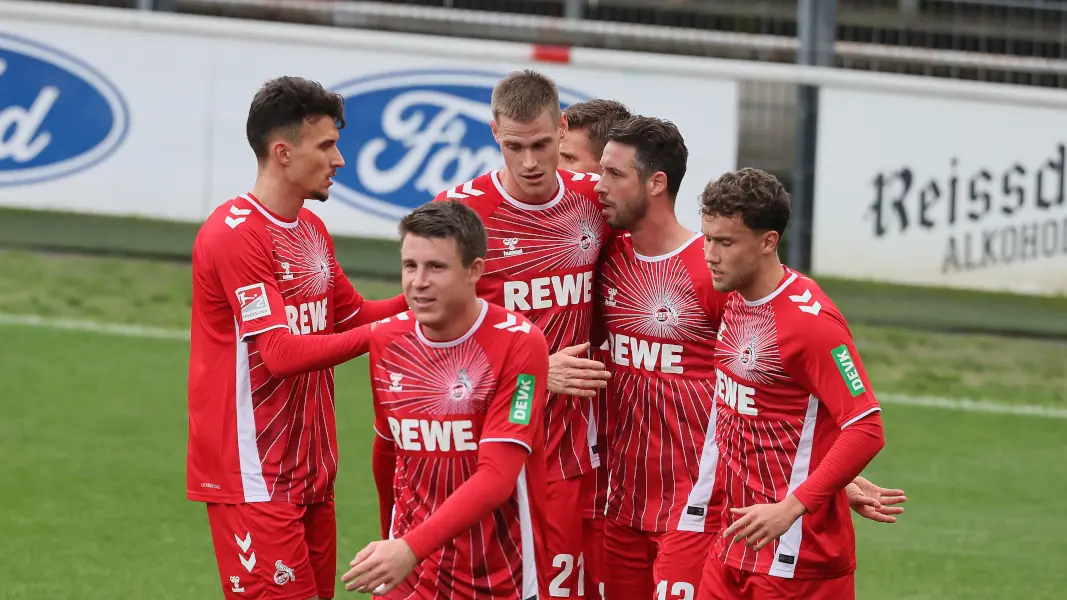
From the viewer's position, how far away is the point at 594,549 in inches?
220

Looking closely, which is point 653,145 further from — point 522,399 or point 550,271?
point 522,399

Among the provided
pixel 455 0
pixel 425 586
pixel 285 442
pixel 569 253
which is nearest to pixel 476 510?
pixel 425 586

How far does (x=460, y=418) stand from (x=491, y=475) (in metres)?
0.23

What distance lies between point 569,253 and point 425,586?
1.37 metres

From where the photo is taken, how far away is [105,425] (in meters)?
9.02

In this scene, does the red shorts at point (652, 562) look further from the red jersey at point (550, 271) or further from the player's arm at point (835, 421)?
the player's arm at point (835, 421)

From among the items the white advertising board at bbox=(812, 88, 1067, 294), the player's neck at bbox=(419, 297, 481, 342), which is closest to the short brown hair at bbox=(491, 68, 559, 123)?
the player's neck at bbox=(419, 297, 481, 342)

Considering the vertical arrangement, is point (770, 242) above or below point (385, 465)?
above

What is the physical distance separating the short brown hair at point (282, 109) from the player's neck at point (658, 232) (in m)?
1.17

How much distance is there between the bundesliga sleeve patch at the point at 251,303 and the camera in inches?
187

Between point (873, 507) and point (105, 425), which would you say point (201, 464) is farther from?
point (105, 425)

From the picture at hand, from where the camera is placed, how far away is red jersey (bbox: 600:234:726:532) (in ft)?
17.3

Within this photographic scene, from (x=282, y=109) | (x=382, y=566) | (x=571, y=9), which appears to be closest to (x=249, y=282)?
(x=282, y=109)

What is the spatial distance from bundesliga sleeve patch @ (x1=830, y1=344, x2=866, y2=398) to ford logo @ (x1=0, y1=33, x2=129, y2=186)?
8.45 meters
